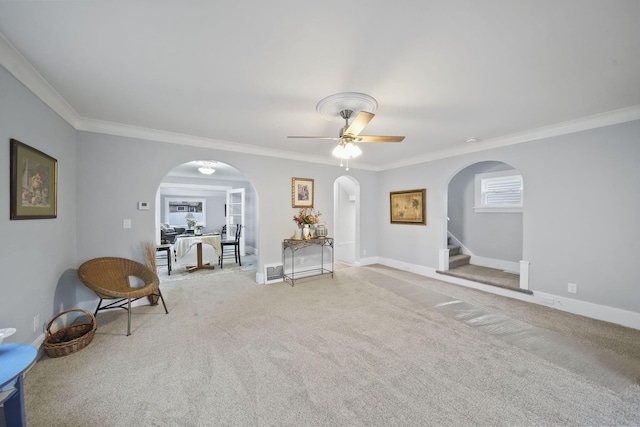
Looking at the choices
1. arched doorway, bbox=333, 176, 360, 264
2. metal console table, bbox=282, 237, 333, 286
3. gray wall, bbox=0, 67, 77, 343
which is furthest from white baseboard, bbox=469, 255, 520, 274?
gray wall, bbox=0, 67, 77, 343

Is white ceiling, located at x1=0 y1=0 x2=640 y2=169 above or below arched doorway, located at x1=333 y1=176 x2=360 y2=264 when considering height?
above

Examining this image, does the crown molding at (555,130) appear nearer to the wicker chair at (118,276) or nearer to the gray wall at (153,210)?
the gray wall at (153,210)

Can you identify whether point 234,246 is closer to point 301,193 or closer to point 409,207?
point 301,193

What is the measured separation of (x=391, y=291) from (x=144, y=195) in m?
3.96

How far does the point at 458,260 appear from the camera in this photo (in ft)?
16.9

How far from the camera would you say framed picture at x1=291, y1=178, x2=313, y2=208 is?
4.74 metres

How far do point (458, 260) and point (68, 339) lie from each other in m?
6.03

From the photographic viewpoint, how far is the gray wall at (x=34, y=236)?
182cm

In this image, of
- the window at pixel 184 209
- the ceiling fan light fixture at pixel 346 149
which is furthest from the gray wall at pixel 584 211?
the window at pixel 184 209

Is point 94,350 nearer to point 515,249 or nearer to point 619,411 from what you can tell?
point 619,411

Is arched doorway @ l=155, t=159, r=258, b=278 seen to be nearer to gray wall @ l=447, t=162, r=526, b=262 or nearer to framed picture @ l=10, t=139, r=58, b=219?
framed picture @ l=10, t=139, r=58, b=219

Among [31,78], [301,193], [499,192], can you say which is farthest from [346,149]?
[499,192]

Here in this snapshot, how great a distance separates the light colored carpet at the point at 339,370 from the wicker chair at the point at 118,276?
35cm

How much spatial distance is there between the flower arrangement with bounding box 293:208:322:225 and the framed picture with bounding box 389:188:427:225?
1830 millimetres
